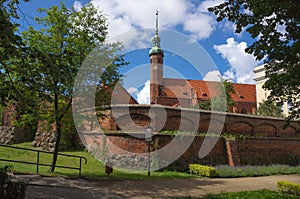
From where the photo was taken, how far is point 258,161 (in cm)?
1934

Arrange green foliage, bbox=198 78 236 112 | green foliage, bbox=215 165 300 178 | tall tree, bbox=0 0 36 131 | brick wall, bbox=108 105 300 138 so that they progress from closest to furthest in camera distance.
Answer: tall tree, bbox=0 0 36 131
green foliage, bbox=215 165 300 178
brick wall, bbox=108 105 300 138
green foliage, bbox=198 78 236 112

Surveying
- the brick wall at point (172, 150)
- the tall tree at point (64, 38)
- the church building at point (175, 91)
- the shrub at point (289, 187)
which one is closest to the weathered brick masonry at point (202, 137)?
the brick wall at point (172, 150)

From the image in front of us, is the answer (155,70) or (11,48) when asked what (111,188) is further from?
(155,70)

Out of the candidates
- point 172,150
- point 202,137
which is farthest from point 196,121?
point 172,150

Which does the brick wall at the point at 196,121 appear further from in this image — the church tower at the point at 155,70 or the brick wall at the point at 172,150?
the church tower at the point at 155,70

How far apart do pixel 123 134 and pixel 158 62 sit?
29.4 meters

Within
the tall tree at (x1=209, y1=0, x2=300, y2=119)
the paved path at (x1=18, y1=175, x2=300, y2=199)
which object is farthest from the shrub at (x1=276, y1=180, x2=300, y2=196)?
the tall tree at (x1=209, y1=0, x2=300, y2=119)

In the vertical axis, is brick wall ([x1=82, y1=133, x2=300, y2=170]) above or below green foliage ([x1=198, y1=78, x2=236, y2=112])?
below

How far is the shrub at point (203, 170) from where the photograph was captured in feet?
46.6

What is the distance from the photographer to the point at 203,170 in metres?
14.6

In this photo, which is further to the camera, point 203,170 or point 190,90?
point 190,90

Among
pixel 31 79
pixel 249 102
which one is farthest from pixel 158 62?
pixel 31 79

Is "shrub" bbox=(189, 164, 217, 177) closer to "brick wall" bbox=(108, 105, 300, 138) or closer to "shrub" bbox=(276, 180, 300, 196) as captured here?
"brick wall" bbox=(108, 105, 300, 138)

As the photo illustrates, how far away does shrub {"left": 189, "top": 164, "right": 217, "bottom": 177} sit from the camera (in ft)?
46.6
